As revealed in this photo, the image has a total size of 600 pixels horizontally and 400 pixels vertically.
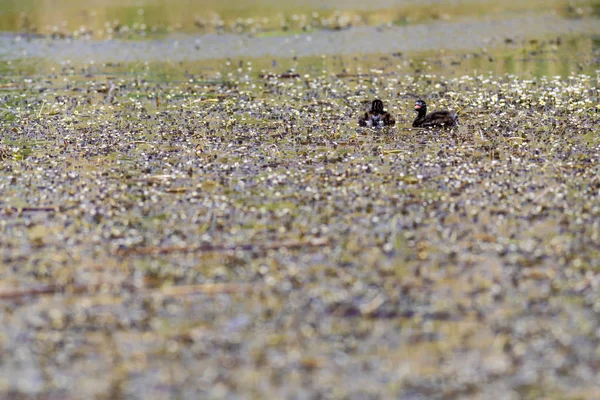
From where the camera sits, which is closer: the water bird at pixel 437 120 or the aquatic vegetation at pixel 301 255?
the aquatic vegetation at pixel 301 255

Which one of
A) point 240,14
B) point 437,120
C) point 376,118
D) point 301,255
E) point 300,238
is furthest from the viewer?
point 240,14

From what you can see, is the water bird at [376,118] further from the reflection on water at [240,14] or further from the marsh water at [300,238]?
the reflection on water at [240,14]

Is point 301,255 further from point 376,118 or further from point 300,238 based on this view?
point 376,118

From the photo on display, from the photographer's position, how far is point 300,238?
972cm

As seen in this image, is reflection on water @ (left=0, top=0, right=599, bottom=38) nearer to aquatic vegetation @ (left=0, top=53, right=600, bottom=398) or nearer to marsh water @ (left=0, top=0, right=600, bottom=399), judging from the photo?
marsh water @ (left=0, top=0, right=600, bottom=399)

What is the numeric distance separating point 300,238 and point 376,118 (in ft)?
20.9

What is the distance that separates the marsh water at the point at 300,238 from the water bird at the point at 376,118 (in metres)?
0.25

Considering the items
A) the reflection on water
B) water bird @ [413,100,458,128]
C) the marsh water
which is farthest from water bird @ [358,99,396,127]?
the reflection on water

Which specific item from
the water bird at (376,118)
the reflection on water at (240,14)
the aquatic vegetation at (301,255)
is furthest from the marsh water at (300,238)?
the reflection on water at (240,14)

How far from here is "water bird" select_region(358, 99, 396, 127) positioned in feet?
51.5

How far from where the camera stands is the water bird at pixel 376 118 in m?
15.7

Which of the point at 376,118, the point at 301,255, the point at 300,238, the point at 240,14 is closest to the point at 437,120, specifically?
the point at 376,118

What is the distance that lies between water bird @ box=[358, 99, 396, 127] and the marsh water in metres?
0.25

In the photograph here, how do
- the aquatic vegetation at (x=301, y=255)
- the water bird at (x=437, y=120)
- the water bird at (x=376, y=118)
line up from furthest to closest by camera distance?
the water bird at (x=376, y=118), the water bird at (x=437, y=120), the aquatic vegetation at (x=301, y=255)
